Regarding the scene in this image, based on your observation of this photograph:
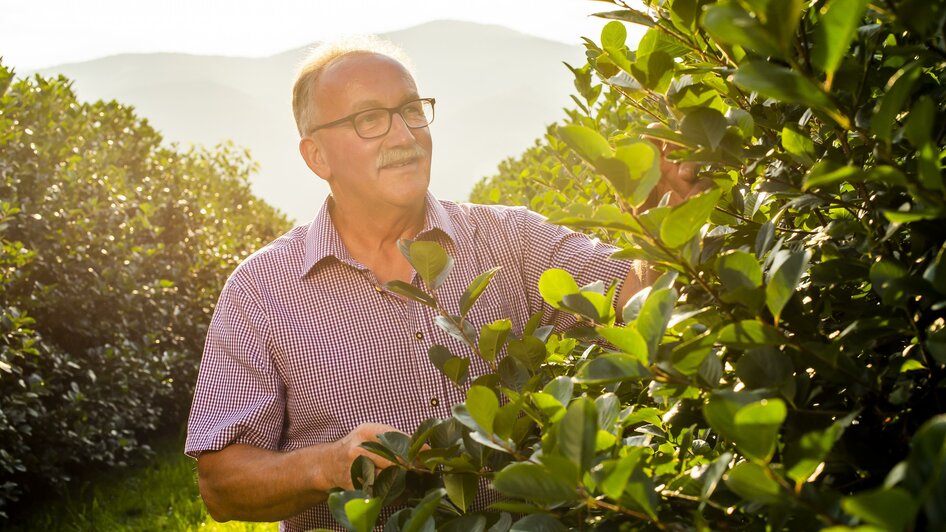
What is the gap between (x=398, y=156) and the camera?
10.3ft

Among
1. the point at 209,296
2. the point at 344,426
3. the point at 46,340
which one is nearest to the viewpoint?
the point at 344,426

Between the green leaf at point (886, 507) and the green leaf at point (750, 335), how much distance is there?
0.31 meters

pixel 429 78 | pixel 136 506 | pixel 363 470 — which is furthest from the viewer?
pixel 429 78

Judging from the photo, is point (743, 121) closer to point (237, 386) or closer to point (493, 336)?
point (493, 336)

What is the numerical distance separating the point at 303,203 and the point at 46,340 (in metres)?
46.7

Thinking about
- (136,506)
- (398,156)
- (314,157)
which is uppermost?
(314,157)

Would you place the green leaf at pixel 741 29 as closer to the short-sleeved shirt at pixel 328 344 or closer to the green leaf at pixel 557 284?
the green leaf at pixel 557 284

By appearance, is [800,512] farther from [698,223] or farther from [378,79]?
[378,79]

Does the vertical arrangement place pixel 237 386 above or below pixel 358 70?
below

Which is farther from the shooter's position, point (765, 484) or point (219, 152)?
point (219, 152)

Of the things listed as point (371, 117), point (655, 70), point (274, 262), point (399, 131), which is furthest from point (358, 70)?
point (655, 70)

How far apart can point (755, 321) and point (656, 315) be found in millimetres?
Result: 101

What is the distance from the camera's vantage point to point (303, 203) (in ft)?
172

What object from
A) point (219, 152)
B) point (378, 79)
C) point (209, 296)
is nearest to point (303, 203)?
point (219, 152)
